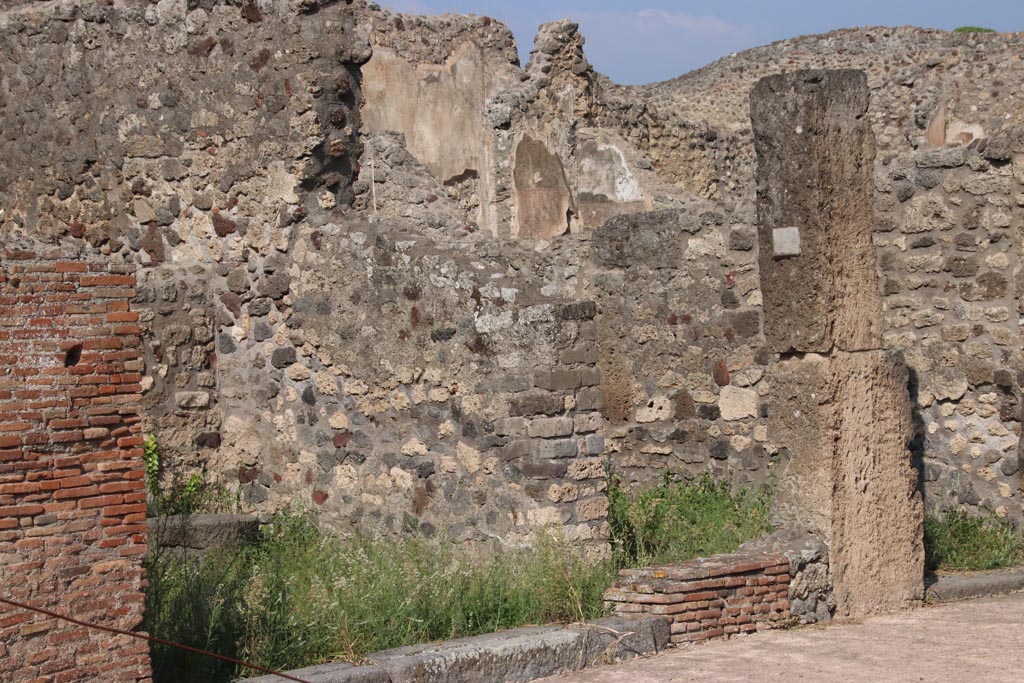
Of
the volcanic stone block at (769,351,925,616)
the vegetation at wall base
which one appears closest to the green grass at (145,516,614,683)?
the vegetation at wall base

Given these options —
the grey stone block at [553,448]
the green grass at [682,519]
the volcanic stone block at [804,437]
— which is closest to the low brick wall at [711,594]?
the volcanic stone block at [804,437]

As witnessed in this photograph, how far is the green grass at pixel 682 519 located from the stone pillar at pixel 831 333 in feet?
1.90

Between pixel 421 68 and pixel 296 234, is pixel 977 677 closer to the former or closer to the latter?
pixel 296 234

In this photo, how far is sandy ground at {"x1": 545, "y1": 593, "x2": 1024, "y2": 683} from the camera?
6301 mm

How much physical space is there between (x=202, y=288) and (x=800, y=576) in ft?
14.0

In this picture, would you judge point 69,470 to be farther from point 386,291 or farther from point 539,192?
point 539,192

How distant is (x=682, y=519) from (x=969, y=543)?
181cm

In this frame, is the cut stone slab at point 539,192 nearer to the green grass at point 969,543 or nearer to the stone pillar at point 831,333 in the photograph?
the green grass at point 969,543

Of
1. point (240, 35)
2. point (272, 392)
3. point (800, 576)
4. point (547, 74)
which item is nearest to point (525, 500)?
point (800, 576)

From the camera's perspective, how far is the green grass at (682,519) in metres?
8.09

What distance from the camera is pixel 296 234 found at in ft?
29.7

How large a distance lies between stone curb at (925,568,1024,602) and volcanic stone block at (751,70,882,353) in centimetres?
157

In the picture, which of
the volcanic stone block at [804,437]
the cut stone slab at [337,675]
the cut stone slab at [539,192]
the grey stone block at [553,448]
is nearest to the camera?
the cut stone slab at [337,675]

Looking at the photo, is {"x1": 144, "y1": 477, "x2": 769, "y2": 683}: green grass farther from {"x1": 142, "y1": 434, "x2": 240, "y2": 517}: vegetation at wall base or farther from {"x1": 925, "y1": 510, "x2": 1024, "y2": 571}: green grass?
{"x1": 925, "y1": 510, "x2": 1024, "y2": 571}: green grass
